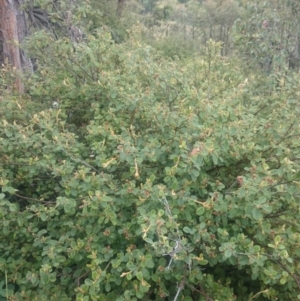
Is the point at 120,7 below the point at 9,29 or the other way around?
below

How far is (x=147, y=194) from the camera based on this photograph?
2.17 meters

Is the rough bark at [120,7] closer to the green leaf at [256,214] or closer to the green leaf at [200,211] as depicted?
the green leaf at [200,211]

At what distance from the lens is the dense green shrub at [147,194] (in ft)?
7.14

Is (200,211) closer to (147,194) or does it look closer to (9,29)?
(147,194)

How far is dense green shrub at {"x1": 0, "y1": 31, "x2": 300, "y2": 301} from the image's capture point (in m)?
2.18

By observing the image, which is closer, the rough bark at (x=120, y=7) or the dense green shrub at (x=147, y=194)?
the dense green shrub at (x=147, y=194)

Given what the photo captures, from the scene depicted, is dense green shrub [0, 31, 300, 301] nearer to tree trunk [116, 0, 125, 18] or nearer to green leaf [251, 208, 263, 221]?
green leaf [251, 208, 263, 221]

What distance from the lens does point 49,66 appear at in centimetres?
347

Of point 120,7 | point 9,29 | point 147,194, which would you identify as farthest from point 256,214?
point 120,7

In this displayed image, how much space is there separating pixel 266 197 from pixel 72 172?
1044 millimetres

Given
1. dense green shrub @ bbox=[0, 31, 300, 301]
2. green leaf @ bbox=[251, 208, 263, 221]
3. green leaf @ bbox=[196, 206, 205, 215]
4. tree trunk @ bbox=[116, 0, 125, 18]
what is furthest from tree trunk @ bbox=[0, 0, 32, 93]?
tree trunk @ bbox=[116, 0, 125, 18]

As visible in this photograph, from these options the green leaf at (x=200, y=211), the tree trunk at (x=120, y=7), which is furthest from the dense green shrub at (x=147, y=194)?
the tree trunk at (x=120, y=7)

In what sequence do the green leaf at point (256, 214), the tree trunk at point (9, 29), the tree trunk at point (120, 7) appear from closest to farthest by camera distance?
the green leaf at point (256, 214), the tree trunk at point (9, 29), the tree trunk at point (120, 7)

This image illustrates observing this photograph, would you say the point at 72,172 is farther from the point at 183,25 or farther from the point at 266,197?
the point at 183,25
